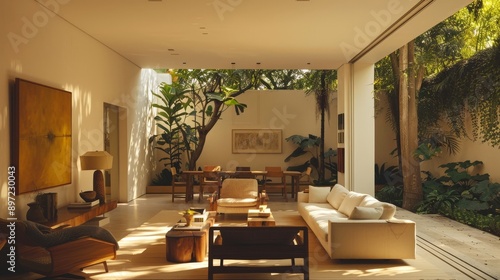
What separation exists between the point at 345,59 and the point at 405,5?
14.6ft

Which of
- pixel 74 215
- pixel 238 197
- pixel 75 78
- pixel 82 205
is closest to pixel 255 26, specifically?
Answer: pixel 75 78

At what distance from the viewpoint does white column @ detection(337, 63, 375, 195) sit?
37.6 feet

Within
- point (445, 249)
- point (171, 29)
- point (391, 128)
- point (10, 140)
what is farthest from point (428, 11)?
point (391, 128)

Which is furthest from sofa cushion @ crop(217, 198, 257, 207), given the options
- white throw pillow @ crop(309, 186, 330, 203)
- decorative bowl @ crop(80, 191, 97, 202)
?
decorative bowl @ crop(80, 191, 97, 202)

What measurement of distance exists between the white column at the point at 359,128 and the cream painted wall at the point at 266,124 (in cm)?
399

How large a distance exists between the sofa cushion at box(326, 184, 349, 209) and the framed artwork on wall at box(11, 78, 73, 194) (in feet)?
14.3

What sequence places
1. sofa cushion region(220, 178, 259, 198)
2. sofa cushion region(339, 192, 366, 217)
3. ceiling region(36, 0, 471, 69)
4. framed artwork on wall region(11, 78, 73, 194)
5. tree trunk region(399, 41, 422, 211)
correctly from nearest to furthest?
framed artwork on wall region(11, 78, 73, 194)
ceiling region(36, 0, 471, 69)
sofa cushion region(339, 192, 366, 217)
sofa cushion region(220, 178, 259, 198)
tree trunk region(399, 41, 422, 211)

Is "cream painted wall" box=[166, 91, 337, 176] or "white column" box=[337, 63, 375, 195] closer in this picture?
"white column" box=[337, 63, 375, 195]

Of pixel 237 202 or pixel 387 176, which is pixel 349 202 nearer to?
pixel 237 202

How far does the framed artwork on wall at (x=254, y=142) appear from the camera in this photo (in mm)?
15820

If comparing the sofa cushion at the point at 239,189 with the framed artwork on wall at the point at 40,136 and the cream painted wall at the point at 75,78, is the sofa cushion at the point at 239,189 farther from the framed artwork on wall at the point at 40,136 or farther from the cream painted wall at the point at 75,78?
the framed artwork on wall at the point at 40,136

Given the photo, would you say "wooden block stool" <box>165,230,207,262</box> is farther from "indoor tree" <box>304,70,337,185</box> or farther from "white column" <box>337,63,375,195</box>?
"indoor tree" <box>304,70,337,185</box>

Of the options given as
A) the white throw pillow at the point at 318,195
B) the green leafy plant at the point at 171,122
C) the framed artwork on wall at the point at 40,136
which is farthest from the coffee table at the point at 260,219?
the green leafy plant at the point at 171,122

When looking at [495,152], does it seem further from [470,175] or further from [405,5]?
[405,5]
